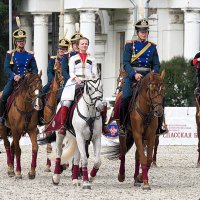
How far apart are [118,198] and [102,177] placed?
4.41m

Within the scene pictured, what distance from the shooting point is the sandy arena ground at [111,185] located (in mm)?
23594

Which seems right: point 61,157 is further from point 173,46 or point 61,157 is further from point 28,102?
point 173,46

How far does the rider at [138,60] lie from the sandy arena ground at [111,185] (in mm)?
1413

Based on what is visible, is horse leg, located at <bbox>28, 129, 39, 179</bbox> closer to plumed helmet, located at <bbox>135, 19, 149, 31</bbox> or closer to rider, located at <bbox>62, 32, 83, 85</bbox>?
rider, located at <bbox>62, 32, 83, 85</bbox>

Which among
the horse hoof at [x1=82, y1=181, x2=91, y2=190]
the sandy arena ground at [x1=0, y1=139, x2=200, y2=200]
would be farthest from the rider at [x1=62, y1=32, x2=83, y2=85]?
the horse hoof at [x1=82, y1=181, x2=91, y2=190]

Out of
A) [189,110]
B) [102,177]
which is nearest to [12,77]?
[102,177]

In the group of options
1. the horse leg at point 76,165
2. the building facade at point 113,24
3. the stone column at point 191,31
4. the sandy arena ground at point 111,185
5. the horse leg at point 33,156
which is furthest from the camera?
the building facade at point 113,24

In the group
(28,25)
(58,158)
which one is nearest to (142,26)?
(58,158)

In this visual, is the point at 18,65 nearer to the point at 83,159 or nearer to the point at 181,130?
the point at 83,159

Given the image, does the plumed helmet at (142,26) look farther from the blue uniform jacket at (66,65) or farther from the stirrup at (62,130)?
the stirrup at (62,130)

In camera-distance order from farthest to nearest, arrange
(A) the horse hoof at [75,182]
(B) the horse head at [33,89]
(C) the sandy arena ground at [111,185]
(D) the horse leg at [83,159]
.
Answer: (B) the horse head at [33,89] → (A) the horse hoof at [75,182] → (D) the horse leg at [83,159] → (C) the sandy arena ground at [111,185]

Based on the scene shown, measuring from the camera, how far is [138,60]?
83.9 feet

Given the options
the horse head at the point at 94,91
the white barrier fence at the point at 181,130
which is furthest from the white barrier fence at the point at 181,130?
the horse head at the point at 94,91

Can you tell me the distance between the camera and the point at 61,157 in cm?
2561
